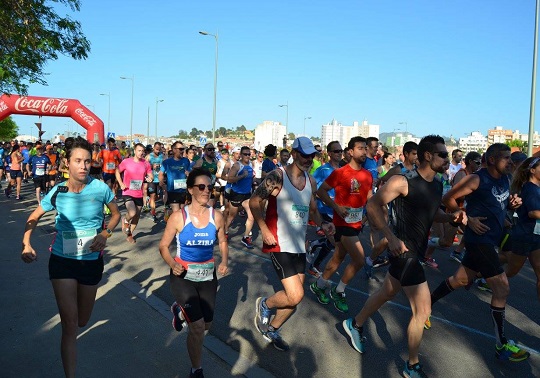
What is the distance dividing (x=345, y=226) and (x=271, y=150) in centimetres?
518

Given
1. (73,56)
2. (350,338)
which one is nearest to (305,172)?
(350,338)

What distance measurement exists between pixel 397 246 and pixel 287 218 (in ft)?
3.71

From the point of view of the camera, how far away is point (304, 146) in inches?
182

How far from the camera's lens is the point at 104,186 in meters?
4.00

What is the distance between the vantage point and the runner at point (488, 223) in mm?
4566

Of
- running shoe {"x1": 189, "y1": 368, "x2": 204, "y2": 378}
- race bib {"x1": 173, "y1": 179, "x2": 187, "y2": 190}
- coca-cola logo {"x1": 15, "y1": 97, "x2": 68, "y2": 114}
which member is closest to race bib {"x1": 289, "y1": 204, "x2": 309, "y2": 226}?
running shoe {"x1": 189, "y1": 368, "x2": 204, "y2": 378}

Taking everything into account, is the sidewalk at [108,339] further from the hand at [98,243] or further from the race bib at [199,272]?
the hand at [98,243]

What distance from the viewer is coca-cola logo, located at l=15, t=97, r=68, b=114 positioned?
81.1 feet

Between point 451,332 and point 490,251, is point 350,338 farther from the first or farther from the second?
point 490,251

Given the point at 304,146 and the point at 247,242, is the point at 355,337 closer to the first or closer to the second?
the point at 304,146

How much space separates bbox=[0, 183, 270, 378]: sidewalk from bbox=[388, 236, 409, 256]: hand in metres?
1.52

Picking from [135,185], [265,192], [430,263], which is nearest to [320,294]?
[265,192]

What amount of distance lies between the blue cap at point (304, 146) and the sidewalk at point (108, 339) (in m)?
2.01

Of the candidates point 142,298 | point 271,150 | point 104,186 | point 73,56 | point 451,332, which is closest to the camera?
point 104,186
